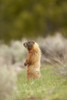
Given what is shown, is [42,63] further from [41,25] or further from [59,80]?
[41,25]

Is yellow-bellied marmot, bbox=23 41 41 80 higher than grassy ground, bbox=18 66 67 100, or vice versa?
yellow-bellied marmot, bbox=23 41 41 80

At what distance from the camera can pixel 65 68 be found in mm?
14898

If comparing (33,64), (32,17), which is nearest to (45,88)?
(33,64)

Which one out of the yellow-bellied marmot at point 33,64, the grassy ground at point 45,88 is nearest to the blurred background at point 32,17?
the yellow-bellied marmot at point 33,64

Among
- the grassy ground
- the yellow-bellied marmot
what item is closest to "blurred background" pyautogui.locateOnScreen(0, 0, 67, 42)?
the yellow-bellied marmot

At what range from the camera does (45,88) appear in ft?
46.6

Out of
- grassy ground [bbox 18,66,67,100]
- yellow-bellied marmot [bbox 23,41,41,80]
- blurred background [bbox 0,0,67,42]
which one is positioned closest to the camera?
grassy ground [bbox 18,66,67,100]

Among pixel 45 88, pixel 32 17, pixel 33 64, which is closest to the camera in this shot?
pixel 45 88

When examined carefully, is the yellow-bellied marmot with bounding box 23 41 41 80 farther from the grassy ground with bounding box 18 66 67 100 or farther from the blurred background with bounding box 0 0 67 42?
the blurred background with bounding box 0 0 67 42

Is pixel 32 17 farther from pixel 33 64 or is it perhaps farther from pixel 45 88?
pixel 45 88

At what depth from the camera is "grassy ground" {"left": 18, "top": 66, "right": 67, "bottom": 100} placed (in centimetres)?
1295

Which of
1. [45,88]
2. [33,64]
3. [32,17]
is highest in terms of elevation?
[32,17]

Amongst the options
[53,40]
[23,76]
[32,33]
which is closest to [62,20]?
[32,33]

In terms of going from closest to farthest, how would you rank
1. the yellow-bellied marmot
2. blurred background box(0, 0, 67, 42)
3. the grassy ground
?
the grassy ground
the yellow-bellied marmot
blurred background box(0, 0, 67, 42)
